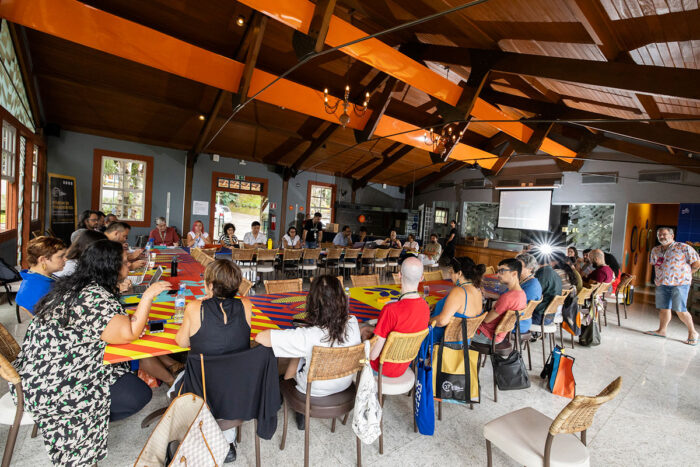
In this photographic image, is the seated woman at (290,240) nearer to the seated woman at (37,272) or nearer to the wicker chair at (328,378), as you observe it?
the seated woman at (37,272)

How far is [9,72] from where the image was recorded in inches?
186

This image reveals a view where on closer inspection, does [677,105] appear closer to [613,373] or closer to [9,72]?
[613,373]

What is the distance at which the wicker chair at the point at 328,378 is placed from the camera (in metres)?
1.94

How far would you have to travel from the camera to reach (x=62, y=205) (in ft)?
24.6

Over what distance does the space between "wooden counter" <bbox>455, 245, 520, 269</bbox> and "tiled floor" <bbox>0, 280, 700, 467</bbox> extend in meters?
7.01

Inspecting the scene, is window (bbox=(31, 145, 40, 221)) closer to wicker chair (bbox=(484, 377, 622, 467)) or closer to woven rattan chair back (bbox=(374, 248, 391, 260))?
woven rattan chair back (bbox=(374, 248, 391, 260))

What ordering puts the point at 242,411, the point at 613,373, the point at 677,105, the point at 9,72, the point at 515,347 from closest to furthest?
the point at 242,411, the point at 515,347, the point at 613,373, the point at 9,72, the point at 677,105

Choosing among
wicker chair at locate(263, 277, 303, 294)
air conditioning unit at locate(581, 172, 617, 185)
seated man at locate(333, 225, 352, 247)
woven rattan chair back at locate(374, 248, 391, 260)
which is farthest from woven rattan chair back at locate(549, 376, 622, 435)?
air conditioning unit at locate(581, 172, 617, 185)

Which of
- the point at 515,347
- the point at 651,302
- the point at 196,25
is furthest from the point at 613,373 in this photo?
the point at 196,25

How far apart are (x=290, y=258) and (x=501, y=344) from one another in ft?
14.5

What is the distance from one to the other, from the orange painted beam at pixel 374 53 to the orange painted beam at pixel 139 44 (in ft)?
5.65

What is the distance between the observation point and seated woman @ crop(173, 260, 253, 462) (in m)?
1.94

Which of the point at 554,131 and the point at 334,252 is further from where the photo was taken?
the point at 554,131

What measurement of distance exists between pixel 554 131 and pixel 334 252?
7.98m
